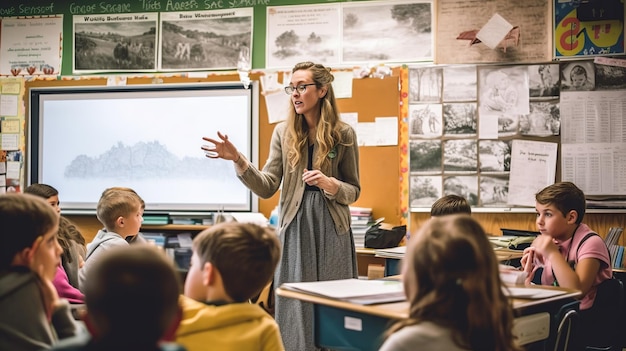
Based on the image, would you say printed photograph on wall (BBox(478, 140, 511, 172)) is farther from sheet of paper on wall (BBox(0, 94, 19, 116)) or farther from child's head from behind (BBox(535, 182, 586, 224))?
sheet of paper on wall (BBox(0, 94, 19, 116))

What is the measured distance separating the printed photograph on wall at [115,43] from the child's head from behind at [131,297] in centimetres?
425

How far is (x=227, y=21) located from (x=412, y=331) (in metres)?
3.96

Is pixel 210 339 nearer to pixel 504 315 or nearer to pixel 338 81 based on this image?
pixel 504 315

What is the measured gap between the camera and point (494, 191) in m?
4.57

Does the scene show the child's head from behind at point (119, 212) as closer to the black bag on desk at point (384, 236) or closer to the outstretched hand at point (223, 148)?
the outstretched hand at point (223, 148)

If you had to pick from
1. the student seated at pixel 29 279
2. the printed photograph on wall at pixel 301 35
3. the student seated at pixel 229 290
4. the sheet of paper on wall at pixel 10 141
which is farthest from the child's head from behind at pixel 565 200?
the sheet of paper on wall at pixel 10 141

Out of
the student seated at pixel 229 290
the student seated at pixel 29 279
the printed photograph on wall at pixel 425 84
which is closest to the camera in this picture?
the student seated at pixel 29 279

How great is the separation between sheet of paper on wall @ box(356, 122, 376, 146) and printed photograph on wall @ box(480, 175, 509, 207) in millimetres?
790

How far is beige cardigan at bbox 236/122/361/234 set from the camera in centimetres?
299

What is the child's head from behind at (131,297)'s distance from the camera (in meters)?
1.03

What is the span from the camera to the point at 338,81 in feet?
15.7

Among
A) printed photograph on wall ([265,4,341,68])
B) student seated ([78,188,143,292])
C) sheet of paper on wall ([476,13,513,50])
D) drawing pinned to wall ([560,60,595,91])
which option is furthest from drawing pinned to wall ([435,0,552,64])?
student seated ([78,188,143,292])

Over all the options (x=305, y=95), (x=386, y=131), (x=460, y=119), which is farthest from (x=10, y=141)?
(x=460, y=119)

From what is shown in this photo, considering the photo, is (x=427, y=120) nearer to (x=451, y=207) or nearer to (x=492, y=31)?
(x=492, y=31)
